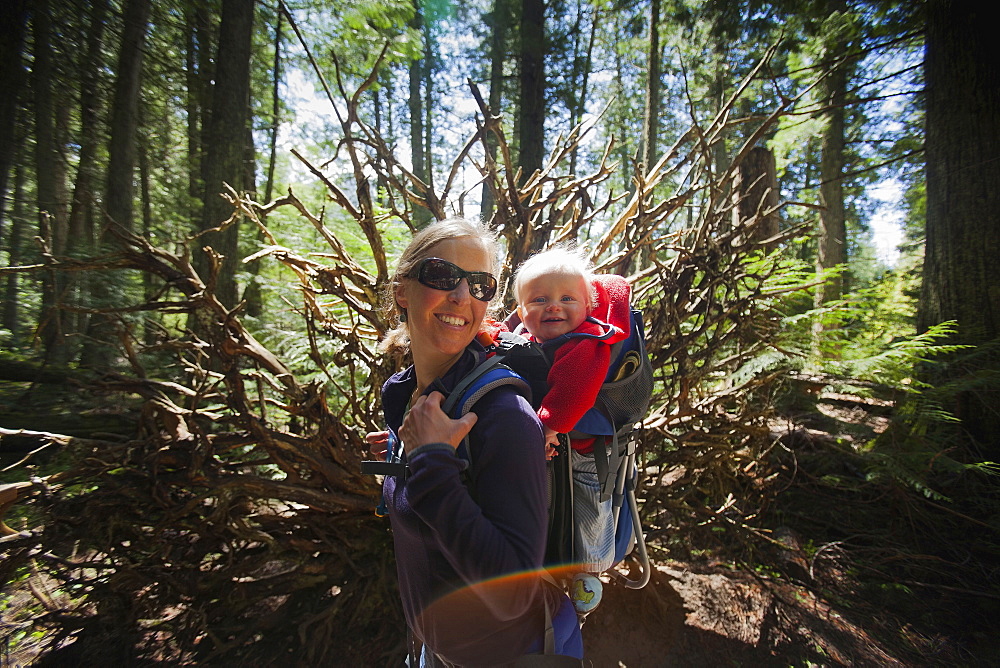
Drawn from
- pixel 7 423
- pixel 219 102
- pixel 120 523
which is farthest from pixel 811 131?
pixel 7 423

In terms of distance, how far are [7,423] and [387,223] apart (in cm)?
383

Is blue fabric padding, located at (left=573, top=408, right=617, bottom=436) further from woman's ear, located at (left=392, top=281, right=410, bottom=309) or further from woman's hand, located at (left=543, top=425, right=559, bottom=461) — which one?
woman's ear, located at (left=392, top=281, right=410, bottom=309)

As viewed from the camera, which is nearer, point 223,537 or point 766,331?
point 223,537

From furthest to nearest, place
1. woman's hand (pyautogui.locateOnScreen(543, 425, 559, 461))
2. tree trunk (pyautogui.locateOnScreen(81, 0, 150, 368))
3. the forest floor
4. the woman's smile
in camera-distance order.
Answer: tree trunk (pyautogui.locateOnScreen(81, 0, 150, 368)) < the forest floor < woman's hand (pyautogui.locateOnScreen(543, 425, 559, 461)) < the woman's smile

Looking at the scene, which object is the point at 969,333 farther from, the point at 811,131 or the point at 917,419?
the point at 811,131

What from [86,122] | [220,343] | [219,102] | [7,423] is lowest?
[7,423]

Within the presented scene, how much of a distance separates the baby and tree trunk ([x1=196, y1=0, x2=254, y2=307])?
4.93m

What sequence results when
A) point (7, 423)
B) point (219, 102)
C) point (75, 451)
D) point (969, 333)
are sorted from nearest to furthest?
point (75, 451), point (7, 423), point (969, 333), point (219, 102)

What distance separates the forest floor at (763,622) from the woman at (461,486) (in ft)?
8.19

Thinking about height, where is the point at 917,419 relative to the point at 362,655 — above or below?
above

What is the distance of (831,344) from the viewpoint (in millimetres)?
4355

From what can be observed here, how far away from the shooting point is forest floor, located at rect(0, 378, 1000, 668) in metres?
3.08

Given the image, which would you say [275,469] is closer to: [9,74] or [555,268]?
[555,268]

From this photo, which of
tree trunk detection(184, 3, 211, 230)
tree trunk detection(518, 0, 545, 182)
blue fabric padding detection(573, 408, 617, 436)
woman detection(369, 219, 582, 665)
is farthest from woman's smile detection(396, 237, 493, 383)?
tree trunk detection(184, 3, 211, 230)
